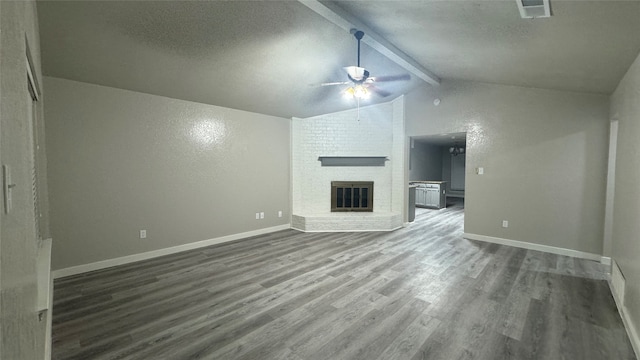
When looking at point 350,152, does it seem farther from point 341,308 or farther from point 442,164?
point 442,164

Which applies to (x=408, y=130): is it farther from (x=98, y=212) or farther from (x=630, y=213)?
(x=98, y=212)

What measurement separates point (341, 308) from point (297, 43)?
3010 mm

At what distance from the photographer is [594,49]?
2525mm

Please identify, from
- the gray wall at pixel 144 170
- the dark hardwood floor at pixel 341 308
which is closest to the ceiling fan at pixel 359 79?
the dark hardwood floor at pixel 341 308

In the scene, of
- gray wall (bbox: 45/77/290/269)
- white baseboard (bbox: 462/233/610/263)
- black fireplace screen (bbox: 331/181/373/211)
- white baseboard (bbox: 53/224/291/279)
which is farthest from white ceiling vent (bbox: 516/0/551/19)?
white baseboard (bbox: 53/224/291/279)

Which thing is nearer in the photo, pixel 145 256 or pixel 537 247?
pixel 145 256

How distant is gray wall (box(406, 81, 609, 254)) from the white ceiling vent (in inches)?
114

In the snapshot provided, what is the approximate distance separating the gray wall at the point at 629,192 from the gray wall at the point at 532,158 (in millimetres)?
946

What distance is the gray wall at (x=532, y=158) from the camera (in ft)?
13.2

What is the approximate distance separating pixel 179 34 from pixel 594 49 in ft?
13.0

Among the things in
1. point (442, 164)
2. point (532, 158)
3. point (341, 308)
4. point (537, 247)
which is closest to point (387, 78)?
point (341, 308)

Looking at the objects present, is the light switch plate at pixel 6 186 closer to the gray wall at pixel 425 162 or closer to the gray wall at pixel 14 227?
the gray wall at pixel 14 227

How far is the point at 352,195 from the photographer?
6258 mm

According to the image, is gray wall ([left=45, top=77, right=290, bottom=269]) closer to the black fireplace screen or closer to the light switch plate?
the black fireplace screen
